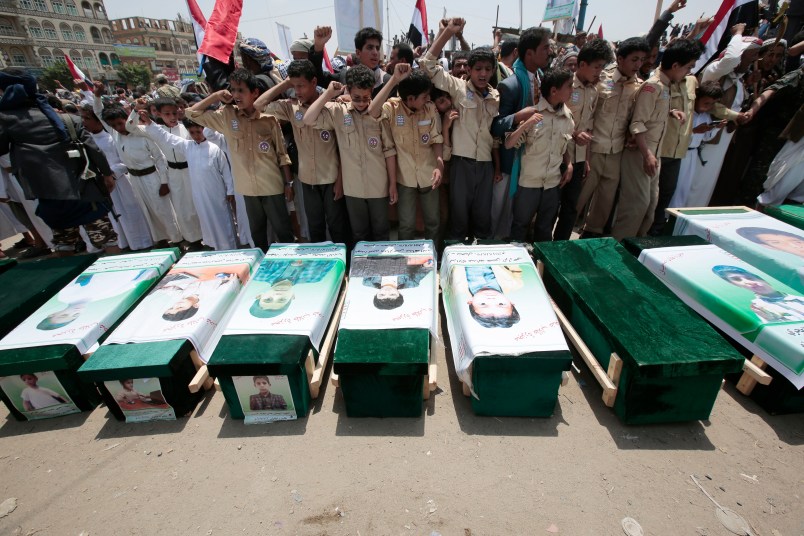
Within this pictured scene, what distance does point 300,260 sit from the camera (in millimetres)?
3590

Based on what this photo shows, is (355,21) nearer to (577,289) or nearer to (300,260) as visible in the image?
(300,260)

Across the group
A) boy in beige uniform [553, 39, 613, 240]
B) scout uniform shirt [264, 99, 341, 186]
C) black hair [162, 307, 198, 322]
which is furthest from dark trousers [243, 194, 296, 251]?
boy in beige uniform [553, 39, 613, 240]

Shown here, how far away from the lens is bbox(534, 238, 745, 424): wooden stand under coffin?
2.30 metres

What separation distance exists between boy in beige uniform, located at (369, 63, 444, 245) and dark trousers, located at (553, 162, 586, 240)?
1.53 m

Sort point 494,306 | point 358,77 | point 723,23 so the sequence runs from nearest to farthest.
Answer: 1. point 494,306
2. point 358,77
3. point 723,23

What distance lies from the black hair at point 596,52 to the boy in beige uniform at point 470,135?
3.17 ft

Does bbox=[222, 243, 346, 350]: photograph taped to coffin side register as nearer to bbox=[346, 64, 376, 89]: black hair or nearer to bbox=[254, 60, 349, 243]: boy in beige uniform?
bbox=[254, 60, 349, 243]: boy in beige uniform

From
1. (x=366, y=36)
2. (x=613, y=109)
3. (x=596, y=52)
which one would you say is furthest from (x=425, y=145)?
(x=613, y=109)

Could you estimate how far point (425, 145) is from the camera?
12.5ft

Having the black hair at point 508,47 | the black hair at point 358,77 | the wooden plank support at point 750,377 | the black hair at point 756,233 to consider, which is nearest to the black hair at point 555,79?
the black hair at point 508,47

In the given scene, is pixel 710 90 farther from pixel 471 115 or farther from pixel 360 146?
pixel 360 146

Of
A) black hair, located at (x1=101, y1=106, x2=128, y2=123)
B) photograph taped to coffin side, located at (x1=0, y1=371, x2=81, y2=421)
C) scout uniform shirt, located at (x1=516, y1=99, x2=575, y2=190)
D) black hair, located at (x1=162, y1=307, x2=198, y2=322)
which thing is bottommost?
photograph taped to coffin side, located at (x1=0, y1=371, x2=81, y2=421)

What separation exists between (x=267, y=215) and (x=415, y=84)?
2133mm

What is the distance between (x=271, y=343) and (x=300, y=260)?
1.18 metres
